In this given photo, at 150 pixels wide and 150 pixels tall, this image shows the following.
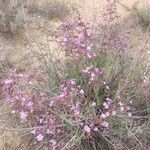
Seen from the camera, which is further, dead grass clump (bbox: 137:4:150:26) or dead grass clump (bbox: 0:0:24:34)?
dead grass clump (bbox: 137:4:150:26)

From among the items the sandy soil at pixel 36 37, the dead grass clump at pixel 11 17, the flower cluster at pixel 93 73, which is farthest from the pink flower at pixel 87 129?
the dead grass clump at pixel 11 17

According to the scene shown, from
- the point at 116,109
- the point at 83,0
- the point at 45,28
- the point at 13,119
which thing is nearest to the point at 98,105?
the point at 116,109

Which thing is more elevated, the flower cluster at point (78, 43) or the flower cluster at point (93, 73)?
the flower cluster at point (78, 43)

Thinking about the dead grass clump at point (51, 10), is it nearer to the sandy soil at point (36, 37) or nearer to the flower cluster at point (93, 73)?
the sandy soil at point (36, 37)

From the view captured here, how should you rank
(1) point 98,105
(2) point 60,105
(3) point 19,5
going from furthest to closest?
1. (3) point 19,5
2. (1) point 98,105
3. (2) point 60,105

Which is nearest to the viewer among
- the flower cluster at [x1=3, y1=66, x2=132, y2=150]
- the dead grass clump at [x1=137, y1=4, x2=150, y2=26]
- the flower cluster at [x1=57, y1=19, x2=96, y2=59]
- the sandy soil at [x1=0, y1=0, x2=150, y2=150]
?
the flower cluster at [x1=3, y1=66, x2=132, y2=150]

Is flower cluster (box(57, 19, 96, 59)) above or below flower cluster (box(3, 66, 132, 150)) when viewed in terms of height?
above

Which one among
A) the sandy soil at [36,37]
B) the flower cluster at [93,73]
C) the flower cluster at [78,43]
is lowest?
the sandy soil at [36,37]

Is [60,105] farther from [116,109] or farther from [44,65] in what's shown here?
[44,65]

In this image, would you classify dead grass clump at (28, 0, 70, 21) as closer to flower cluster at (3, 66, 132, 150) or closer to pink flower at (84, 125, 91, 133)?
flower cluster at (3, 66, 132, 150)

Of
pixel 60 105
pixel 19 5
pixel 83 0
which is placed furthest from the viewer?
pixel 83 0

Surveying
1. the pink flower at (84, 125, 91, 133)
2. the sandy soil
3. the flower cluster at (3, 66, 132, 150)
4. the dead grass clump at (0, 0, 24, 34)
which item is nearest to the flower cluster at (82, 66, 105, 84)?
the flower cluster at (3, 66, 132, 150)
